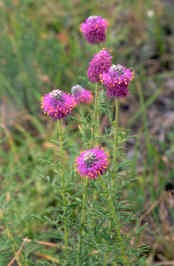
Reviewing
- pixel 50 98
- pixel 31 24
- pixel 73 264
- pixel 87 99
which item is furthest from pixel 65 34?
pixel 73 264

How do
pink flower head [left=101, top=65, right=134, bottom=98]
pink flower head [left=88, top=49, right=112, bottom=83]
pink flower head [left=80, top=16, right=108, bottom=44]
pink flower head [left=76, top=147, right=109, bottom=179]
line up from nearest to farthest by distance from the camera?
pink flower head [left=76, top=147, right=109, bottom=179]
pink flower head [left=101, top=65, right=134, bottom=98]
pink flower head [left=88, top=49, right=112, bottom=83]
pink flower head [left=80, top=16, right=108, bottom=44]

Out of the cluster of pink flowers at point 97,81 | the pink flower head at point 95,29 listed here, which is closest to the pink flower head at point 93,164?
the cluster of pink flowers at point 97,81

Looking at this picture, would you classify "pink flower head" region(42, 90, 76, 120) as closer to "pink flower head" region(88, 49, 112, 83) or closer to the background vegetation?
"pink flower head" region(88, 49, 112, 83)

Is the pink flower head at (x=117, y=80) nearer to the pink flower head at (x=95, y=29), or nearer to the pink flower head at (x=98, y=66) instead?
the pink flower head at (x=98, y=66)

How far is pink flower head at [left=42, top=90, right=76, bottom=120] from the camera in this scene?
1.59 metres

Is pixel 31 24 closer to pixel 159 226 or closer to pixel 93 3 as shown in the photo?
pixel 93 3

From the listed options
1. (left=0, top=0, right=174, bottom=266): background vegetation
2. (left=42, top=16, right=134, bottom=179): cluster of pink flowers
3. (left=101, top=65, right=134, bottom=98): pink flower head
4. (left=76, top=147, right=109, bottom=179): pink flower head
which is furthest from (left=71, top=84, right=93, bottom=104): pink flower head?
(left=0, top=0, right=174, bottom=266): background vegetation

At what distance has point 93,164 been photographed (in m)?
1.44

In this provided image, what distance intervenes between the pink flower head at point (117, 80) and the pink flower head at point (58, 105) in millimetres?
184

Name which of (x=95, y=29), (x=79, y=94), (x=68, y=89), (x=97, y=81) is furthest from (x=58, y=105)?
(x=68, y=89)

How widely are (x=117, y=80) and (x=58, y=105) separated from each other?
28 centimetres

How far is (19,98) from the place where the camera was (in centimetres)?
368

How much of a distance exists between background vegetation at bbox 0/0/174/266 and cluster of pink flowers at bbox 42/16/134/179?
758 mm

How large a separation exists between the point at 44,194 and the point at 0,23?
1920mm
